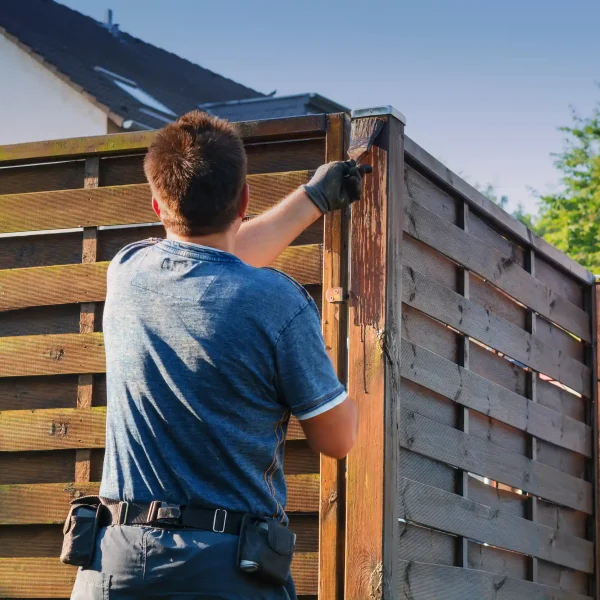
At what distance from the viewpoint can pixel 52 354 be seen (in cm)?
383

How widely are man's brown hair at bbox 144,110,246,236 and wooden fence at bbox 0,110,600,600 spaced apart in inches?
43.5

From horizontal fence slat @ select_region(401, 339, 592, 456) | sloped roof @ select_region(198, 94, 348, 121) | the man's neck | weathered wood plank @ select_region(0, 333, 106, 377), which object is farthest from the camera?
sloped roof @ select_region(198, 94, 348, 121)

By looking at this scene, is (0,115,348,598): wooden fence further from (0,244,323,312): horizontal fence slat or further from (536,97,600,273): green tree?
(536,97,600,273): green tree

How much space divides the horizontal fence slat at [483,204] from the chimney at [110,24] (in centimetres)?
1978

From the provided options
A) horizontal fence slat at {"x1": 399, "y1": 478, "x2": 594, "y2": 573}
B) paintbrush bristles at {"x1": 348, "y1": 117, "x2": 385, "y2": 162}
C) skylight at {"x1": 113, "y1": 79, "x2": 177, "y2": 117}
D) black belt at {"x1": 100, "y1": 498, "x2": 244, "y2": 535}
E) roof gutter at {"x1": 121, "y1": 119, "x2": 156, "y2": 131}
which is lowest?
black belt at {"x1": 100, "y1": 498, "x2": 244, "y2": 535}

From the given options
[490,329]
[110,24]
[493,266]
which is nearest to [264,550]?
[490,329]

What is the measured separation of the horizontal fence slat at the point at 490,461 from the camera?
3.61 meters

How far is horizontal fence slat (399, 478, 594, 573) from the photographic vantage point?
3555 millimetres

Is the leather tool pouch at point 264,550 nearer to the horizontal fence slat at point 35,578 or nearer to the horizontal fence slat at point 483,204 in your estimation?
the horizontal fence slat at point 35,578

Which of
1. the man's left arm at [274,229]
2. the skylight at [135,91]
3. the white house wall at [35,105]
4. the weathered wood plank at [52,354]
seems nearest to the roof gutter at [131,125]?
the white house wall at [35,105]

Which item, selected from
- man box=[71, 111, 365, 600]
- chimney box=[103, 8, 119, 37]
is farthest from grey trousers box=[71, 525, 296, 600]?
chimney box=[103, 8, 119, 37]

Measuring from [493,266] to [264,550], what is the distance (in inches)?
92.4

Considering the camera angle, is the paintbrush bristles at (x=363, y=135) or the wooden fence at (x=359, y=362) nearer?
the wooden fence at (x=359, y=362)

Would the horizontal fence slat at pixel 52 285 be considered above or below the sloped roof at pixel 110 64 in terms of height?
below
